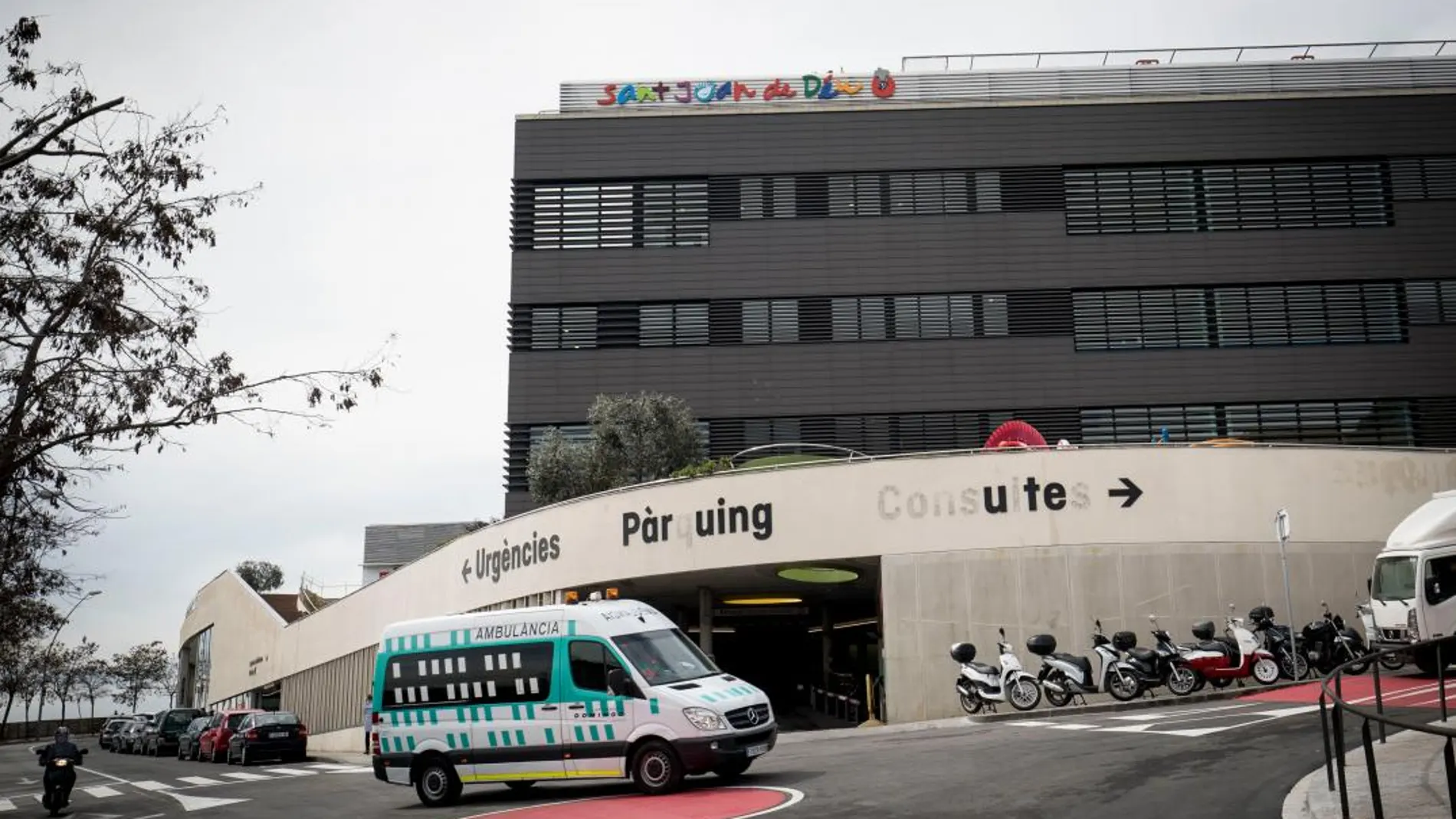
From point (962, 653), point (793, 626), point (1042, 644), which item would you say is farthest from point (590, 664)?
point (793, 626)

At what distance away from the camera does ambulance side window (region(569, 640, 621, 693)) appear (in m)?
16.3

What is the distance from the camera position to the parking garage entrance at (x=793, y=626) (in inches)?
1247

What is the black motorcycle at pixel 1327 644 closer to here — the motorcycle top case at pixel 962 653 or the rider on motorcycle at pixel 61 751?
the motorcycle top case at pixel 962 653

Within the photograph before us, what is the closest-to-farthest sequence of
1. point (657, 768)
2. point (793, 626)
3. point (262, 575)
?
point (657, 768) → point (793, 626) → point (262, 575)


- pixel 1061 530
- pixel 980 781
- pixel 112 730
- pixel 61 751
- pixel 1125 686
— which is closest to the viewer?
pixel 980 781

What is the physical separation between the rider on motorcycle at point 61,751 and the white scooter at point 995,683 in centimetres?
1605

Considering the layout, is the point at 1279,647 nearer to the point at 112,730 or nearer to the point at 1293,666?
the point at 1293,666

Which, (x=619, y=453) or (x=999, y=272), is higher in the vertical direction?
(x=999, y=272)

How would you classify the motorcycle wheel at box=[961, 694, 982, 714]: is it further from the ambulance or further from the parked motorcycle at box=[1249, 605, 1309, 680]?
the ambulance

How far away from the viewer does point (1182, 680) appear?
23.2 m

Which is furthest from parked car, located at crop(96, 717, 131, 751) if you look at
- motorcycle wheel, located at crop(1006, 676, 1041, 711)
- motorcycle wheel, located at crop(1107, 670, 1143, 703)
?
motorcycle wheel, located at crop(1107, 670, 1143, 703)

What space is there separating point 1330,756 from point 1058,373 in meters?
36.9

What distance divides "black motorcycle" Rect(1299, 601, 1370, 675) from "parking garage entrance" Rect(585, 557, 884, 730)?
28.4ft

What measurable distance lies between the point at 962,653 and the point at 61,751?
16422mm
